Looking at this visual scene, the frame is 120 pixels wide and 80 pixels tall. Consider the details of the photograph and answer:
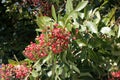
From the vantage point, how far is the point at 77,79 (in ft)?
6.08

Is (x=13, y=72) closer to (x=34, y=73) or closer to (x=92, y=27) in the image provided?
(x=34, y=73)

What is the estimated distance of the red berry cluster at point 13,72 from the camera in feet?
6.31

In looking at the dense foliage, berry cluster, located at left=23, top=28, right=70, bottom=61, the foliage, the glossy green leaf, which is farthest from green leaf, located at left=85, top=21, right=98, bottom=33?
the foliage

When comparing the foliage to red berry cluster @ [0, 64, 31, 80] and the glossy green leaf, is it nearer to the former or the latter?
red berry cluster @ [0, 64, 31, 80]

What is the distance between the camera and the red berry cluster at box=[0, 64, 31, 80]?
192cm

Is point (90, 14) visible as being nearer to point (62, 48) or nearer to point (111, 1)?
point (62, 48)

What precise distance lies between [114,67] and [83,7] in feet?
1.11

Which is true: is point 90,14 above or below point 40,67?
above

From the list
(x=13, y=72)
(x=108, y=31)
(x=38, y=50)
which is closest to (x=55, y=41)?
(x=38, y=50)

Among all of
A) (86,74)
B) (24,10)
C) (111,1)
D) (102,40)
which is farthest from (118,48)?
(24,10)

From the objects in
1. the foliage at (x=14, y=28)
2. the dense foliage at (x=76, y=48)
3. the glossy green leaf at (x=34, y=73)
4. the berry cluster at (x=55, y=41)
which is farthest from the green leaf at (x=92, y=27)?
the foliage at (x=14, y=28)

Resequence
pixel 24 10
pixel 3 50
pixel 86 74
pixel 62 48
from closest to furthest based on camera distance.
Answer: pixel 62 48 < pixel 86 74 < pixel 3 50 < pixel 24 10

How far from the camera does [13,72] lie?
2.01 meters

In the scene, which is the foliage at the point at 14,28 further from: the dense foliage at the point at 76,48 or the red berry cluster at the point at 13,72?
the dense foliage at the point at 76,48
